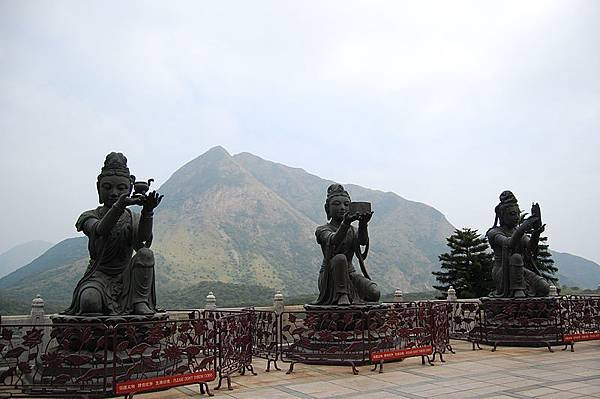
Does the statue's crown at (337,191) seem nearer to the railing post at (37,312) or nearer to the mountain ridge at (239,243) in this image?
the railing post at (37,312)

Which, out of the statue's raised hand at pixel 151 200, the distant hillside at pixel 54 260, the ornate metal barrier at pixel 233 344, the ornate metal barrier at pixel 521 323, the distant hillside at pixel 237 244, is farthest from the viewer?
the distant hillside at pixel 54 260

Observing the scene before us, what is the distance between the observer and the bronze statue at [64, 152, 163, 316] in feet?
24.3

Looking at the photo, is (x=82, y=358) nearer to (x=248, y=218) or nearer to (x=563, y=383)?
(x=563, y=383)

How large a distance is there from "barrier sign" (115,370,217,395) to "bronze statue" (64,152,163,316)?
3.94 ft

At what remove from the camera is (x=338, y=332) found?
9203 mm

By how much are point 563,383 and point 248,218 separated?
58.2 m

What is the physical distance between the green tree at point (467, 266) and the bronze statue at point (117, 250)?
2159 cm

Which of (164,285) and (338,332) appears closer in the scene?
(338,332)

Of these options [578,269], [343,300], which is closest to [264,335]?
[343,300]

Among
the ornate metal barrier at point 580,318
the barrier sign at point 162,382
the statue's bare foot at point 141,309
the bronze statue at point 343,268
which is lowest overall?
the barrier sign at point 162,382

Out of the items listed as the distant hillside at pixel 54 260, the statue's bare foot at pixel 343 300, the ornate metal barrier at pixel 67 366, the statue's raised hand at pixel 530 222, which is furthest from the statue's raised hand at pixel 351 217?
the distant hillside at pixel 54 260

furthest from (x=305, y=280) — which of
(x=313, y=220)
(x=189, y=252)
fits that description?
(x=313, y=220)

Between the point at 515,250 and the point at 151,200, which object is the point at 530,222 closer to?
the point at 515,250

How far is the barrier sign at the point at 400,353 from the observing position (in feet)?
27.9
